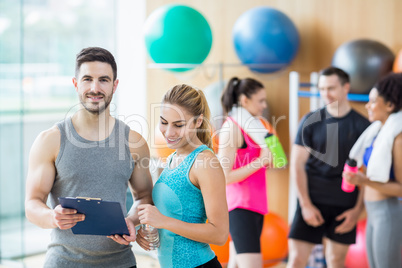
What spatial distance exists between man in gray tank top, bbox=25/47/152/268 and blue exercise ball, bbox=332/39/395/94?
1.86m

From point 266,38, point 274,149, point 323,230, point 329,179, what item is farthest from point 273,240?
point 266,38

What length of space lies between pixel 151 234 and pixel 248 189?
3.23ft

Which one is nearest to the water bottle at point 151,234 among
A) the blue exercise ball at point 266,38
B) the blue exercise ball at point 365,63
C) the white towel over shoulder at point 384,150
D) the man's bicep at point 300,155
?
the white towel over shoulder at point 384,150

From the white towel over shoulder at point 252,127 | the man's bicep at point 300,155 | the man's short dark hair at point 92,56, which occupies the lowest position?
the man's bicep at point 300,155

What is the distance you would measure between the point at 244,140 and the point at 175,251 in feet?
3.35

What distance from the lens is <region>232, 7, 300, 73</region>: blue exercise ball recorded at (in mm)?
3555

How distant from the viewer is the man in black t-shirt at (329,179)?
2.87 m

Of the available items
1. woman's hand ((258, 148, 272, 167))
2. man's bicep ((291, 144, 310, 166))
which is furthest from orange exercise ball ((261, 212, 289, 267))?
woman's hand ((258, 148, 272, 167))

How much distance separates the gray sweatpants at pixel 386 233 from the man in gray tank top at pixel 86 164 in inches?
54.0

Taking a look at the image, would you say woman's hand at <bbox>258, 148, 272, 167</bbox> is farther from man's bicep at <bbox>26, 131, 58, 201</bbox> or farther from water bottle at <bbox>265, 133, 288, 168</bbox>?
man's bicep at <bbox>26, 131, 58, 201</bbox>

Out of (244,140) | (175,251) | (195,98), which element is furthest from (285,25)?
(175,251)

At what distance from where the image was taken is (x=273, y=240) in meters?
3.54

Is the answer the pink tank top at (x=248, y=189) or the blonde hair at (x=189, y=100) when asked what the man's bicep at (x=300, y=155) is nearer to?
the pink tank top at (x=248, y=189)

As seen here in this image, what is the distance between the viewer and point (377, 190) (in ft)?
8.37
